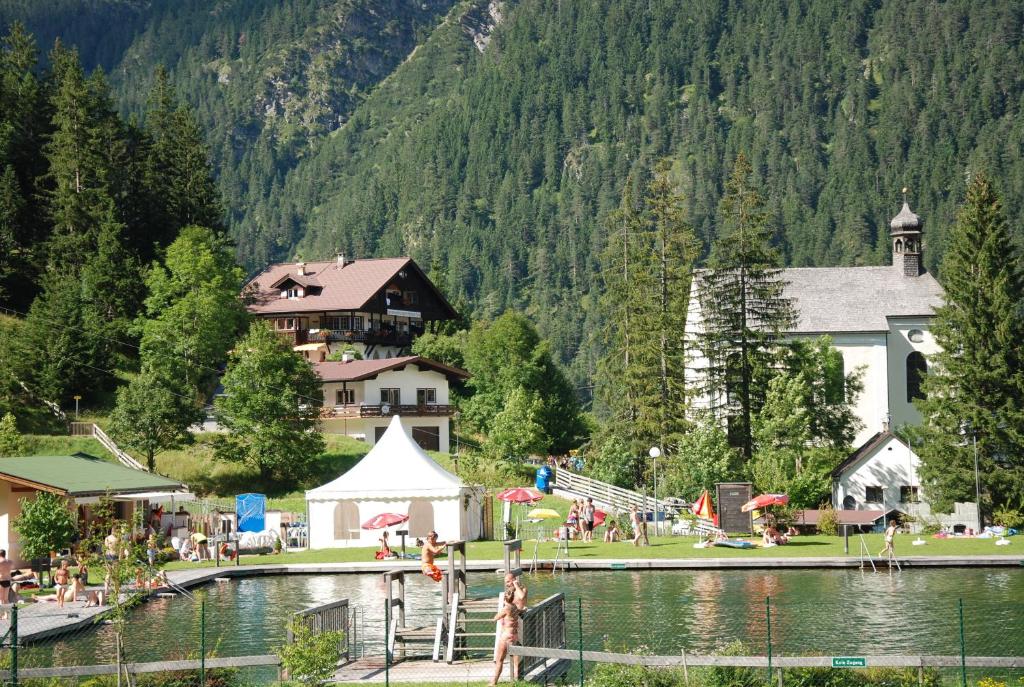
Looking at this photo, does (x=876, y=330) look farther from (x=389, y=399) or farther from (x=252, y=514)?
(x=252, y=514)

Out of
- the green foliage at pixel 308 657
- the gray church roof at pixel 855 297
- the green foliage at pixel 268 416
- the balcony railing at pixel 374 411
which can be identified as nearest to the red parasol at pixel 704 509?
the green foliage at pixel 268 416

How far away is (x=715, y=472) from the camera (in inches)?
2311

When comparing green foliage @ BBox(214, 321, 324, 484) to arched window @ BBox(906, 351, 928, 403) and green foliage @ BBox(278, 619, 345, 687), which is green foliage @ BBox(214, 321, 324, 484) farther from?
green foliage @ BBox(278, 619, 345, 687)

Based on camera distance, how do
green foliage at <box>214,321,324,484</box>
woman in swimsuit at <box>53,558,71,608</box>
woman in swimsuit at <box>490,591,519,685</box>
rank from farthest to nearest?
green foliage at <box>214,321,324,484</box> < woman in swimsuit at <box>53,558,71,608</box> < woman in swimsuit at <box>490,591,519,685</box>

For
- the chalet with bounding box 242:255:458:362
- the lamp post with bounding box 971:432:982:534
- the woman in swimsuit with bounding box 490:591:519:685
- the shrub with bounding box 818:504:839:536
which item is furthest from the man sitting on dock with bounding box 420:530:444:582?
the chalet with bounding box 242:255:458:362

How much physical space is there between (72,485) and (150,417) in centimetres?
1945

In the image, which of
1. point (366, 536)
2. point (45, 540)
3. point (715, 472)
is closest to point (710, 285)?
point (715, 472)

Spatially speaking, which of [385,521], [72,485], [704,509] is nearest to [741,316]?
[704,509]

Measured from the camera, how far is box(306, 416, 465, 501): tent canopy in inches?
1860

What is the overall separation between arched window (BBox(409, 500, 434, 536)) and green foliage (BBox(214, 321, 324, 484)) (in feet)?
46.0

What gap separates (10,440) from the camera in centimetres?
5728

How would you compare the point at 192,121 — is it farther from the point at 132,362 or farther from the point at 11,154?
the point at 132,362

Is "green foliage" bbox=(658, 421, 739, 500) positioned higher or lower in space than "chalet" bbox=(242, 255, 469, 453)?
lower

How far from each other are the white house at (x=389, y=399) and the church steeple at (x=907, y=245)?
2847 centimetres
